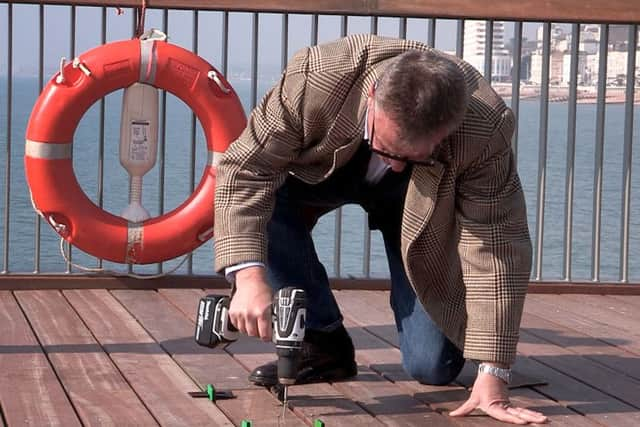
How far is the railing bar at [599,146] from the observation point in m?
4.32

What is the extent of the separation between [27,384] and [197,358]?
Answer: 1.58ft

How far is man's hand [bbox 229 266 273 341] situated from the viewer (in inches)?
94.8

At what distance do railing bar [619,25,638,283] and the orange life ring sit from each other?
1.34 metres

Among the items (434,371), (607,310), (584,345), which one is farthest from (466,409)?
(607,310)

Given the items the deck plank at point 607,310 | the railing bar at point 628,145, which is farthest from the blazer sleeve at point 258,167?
the railing bar at point 628,145

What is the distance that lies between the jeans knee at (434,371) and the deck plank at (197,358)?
0.35m

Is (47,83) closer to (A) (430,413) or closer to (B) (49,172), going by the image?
(B) (49,172)

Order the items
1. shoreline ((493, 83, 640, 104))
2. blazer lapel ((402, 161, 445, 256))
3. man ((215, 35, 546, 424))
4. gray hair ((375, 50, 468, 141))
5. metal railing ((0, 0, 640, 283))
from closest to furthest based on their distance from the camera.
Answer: gray hair ((375, 50, 468, 141))
man ((215, 35, 546, 424))
blazer lapel ((402, 161, 445, 256))
metal railing ((0, 0, 640, 283))
shoreline ((493, 83, 640, 104))

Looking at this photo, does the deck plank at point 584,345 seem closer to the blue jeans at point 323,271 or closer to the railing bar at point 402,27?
the blue jeans at point 323,271

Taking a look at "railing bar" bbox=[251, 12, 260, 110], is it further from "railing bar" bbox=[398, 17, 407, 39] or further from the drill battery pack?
the drill battery pack

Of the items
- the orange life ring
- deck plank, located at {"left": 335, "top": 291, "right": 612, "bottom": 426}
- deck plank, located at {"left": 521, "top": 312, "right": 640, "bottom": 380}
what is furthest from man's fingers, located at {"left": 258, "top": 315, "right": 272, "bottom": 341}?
the orange life ring

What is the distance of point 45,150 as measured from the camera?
154 inches

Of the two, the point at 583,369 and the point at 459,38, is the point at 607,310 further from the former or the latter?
the point at 459,38

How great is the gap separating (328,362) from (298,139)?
25.2 inches
